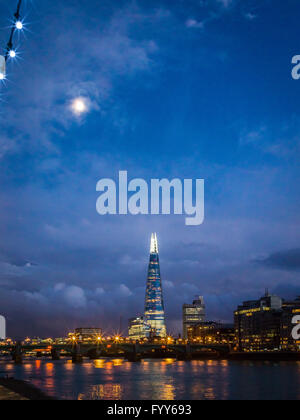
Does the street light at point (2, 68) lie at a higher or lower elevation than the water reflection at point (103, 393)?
higher

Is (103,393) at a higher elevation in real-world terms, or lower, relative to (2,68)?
lower

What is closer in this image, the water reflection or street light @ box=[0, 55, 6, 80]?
street light @ box=[0, 55, 6, 80]

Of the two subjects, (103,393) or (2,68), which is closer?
(2,68)

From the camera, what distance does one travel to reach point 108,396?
A: 59.5 meters

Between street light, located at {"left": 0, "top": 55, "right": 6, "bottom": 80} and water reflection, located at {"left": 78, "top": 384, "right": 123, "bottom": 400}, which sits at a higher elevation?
street light, located at {"left": 0, "top": 55, "right": 6, "bottom": 80}

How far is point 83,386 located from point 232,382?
22.8 meters

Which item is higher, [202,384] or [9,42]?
[9,42]

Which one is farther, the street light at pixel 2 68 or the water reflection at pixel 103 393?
the water reflection at pixel 103 393
